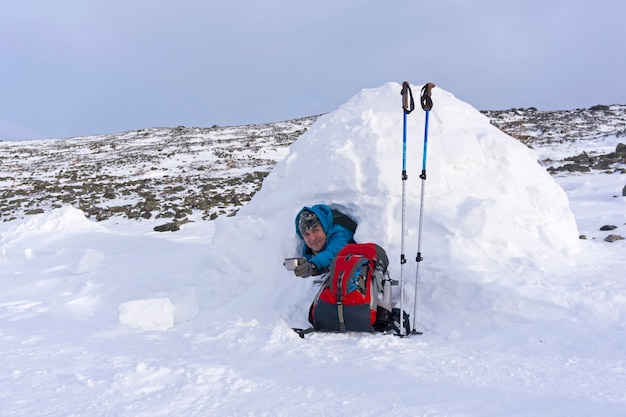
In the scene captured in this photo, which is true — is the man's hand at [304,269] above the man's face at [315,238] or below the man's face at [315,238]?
below

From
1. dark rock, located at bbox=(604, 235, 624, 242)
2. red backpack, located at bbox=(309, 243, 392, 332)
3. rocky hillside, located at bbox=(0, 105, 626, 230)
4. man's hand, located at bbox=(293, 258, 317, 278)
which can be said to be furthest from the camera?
rocky hillside, located at bbox=(0, 105, 626, 230)

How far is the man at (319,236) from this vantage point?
4.09m

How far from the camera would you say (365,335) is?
11.5ft

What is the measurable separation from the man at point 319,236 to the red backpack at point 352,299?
357 millimetres

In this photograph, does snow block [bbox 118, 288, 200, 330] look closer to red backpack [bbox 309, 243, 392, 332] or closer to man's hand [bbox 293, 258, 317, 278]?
man's hand [bbox 293, 258, 317, 278]

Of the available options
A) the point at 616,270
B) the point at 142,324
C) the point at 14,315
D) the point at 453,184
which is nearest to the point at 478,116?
the point at 453,184

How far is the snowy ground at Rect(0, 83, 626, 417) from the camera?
7.88 ft

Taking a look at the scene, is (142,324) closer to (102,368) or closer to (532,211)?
(102,368)

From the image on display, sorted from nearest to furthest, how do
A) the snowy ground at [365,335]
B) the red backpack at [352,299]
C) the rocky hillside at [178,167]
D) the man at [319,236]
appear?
the snowy ground at [365,335]
the red backpack at [352,299]
the man at [319,236]
the rocky hillside at [178,167]

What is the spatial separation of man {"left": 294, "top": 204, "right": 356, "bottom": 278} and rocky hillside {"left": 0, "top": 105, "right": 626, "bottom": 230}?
6.62 m

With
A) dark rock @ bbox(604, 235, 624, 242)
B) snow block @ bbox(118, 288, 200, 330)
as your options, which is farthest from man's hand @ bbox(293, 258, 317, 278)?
dark rock @ bbox(604, 235, 624, 242)

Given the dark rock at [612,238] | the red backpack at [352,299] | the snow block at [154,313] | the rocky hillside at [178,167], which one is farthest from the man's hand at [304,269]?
the rocky hillside at [178,167]

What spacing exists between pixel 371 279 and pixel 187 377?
167 centimetres

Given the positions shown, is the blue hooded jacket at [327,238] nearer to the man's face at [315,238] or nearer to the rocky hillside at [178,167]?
the man's face at [315,238]
